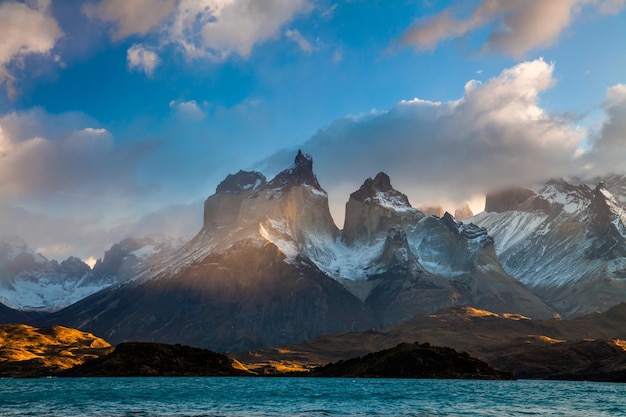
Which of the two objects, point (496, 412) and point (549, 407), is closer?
point (496, 412)

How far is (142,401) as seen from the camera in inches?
6102

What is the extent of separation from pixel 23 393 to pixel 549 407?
406 feet

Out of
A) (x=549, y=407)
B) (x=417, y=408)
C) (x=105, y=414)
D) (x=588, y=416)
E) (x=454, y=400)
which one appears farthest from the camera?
(x=454, y=400)

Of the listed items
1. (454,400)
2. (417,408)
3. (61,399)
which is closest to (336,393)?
(454,400)

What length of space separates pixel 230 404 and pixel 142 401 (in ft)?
64.8

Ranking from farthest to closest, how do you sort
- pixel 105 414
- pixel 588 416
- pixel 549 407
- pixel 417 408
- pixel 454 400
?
pixel 454 400
pixel 549 407
pixel 417 408
pixel 588 416
pixel 105 414

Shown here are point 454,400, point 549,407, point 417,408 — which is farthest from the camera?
point 454,400

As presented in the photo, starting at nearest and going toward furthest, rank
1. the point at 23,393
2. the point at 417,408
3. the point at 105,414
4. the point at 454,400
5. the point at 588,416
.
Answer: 1. the point at 105,414
2. the point at 588,416
3. the point at 417,408
4. the point at 454,400
5. the point at 23,393

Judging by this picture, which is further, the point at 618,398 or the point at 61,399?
the point at 618,398

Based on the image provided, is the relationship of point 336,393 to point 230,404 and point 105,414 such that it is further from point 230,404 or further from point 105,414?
point 105,414

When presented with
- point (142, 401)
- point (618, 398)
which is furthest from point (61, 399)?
point (618, 398)

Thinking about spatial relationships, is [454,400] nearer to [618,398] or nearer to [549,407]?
[549,407]

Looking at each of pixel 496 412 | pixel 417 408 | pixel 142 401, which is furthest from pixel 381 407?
pixel 142 401

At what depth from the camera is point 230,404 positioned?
15050cm
